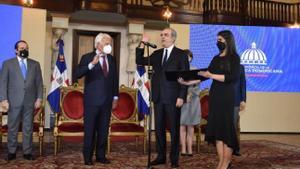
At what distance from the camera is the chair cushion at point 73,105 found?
18.5ft

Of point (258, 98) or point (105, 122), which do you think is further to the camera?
point (258, 98)

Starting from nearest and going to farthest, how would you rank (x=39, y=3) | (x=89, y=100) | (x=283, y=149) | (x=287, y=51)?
(x=89, y=100) → (x=283, y=149) → (x=39, y=3) → (x=287, y=51)

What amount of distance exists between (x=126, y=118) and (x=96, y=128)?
1.51 m

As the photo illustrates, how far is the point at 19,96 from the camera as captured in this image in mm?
4668

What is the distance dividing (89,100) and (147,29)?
20.9ft

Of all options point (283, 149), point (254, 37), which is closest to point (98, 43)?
point (283, 149)

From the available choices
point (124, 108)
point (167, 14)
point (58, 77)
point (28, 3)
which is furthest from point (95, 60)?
point (167, 14)

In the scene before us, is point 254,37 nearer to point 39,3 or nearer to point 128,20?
point 128,20

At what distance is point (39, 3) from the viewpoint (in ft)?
28.8

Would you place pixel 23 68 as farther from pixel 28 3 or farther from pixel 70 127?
pixel 28 3

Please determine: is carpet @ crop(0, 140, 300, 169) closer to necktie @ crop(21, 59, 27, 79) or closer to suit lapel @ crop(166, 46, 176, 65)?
necktie @ crop(21, 59, 27, 79)

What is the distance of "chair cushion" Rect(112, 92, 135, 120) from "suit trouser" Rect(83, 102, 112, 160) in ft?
4.54

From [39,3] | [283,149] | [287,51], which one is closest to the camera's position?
[283,149]

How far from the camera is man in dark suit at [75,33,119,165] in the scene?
4.32 m
